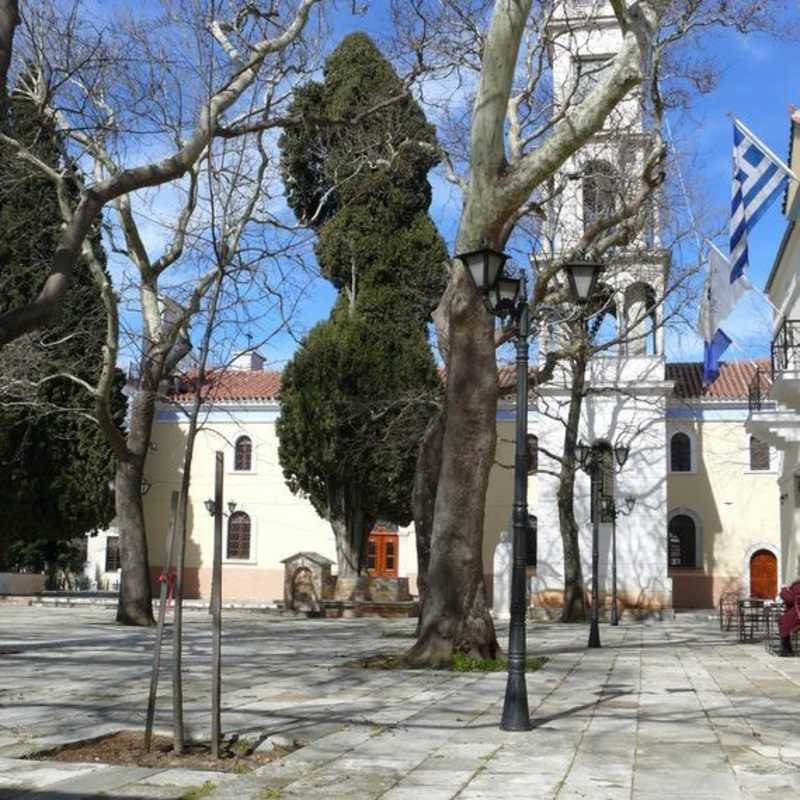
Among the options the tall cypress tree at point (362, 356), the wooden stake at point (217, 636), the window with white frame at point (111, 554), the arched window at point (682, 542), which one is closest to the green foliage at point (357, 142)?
the tall cypress tree at point (362, 356)

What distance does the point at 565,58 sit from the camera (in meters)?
22.4

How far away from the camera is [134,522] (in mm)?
21703

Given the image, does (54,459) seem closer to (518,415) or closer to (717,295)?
(717,295)

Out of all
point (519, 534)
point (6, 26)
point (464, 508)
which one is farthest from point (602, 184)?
point (6, 26)

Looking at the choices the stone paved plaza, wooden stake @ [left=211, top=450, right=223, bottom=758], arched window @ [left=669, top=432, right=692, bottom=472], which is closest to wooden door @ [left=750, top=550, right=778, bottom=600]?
arched window @ [left=669, top=432, right=692, bottom=472]

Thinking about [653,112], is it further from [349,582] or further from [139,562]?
[349,582]

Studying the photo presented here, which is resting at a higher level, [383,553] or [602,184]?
[602,184]

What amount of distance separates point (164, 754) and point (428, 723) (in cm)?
247

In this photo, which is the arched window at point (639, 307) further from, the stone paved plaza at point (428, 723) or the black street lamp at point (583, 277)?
the black street lamp at point (583, 277)

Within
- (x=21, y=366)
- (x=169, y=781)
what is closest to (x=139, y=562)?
(x=21, y=366)

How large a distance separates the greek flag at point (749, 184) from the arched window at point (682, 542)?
20.7 meters

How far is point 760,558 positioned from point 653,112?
24110 mm

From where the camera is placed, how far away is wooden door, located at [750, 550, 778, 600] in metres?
36.7

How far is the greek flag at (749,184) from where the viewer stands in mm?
16891
